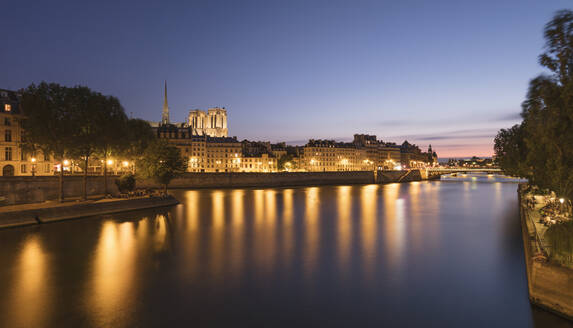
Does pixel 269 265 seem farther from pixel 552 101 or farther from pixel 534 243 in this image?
pixel 552 101

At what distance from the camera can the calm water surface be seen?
10609 millimetres

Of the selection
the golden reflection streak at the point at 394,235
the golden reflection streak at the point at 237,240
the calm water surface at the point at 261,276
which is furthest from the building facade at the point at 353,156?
the calm water surface at the point at 261,276

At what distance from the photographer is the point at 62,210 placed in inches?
1070

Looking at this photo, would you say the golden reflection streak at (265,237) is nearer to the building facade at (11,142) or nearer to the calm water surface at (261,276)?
the calm water surface at (261,276)

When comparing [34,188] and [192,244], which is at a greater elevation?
[34,188]

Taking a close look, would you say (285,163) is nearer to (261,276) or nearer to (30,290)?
(261,276)

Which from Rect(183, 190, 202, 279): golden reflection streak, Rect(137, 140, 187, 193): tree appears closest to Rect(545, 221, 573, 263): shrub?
Rect(183, 190, 202, 279): golden reflection streak

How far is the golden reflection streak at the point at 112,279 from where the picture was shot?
10.6m

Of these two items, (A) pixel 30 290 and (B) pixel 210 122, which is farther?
(B) pixel 210 122

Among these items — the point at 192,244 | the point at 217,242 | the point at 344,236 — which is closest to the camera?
the point at 192,244

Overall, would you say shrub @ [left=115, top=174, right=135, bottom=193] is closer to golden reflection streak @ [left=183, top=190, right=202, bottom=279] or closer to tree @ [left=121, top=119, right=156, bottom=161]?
tree @ [left=121, top=119, right=156, bottom=161]

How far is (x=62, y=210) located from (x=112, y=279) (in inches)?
686

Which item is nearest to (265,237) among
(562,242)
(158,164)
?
(562,242)

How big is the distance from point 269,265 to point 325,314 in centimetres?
586
